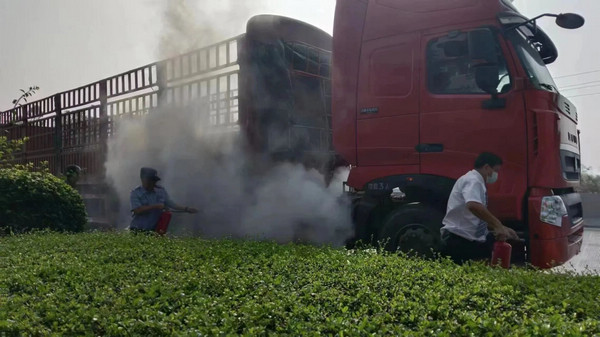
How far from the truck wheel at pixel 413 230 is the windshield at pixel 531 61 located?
1.53 m

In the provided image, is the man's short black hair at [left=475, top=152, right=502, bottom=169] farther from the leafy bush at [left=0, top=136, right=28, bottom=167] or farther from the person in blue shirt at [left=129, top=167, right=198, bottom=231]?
the leafy bush at [left=0, top=136, right=28, bottom=167]

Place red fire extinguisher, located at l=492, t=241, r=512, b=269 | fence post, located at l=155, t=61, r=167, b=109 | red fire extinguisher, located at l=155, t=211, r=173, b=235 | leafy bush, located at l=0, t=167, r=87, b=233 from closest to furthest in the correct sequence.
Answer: red fire extinguisher, located at l=492, t=241, r=512, b=269 < red fire extinguisher, located at l=155, t=211, r=173, b=235 < leafy bush, located at l=0, t=167, r=87, b=233 < fence post, located at l=155, t=61, r=167, b=109

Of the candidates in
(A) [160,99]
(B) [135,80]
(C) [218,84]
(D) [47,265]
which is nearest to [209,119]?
(C) [218,84]

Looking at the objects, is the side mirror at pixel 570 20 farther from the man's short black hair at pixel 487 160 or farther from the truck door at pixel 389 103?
the man's short black hair at pixel 487 160

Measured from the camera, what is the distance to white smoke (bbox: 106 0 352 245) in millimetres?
6633

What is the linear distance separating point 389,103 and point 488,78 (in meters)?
1.01

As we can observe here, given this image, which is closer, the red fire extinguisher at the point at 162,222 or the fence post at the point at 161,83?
the red fire extinguisher at the point at 162,222

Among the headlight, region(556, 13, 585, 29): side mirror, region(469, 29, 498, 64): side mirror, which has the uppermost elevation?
region(556, 13, 585, 29): side mirror

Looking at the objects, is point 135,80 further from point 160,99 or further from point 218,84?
point 218,84

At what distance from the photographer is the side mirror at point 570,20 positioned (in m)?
5.28

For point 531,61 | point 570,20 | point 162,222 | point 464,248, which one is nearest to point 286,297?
point 464,248

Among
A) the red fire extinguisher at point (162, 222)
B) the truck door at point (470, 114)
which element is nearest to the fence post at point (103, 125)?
the red fire extinguisher at point (162, 222)

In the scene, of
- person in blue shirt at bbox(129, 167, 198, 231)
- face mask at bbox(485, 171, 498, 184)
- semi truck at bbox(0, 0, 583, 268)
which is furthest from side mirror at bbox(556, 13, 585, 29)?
person in blue shirt at bbox(129, 167, 198, 231)

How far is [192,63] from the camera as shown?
802cm
